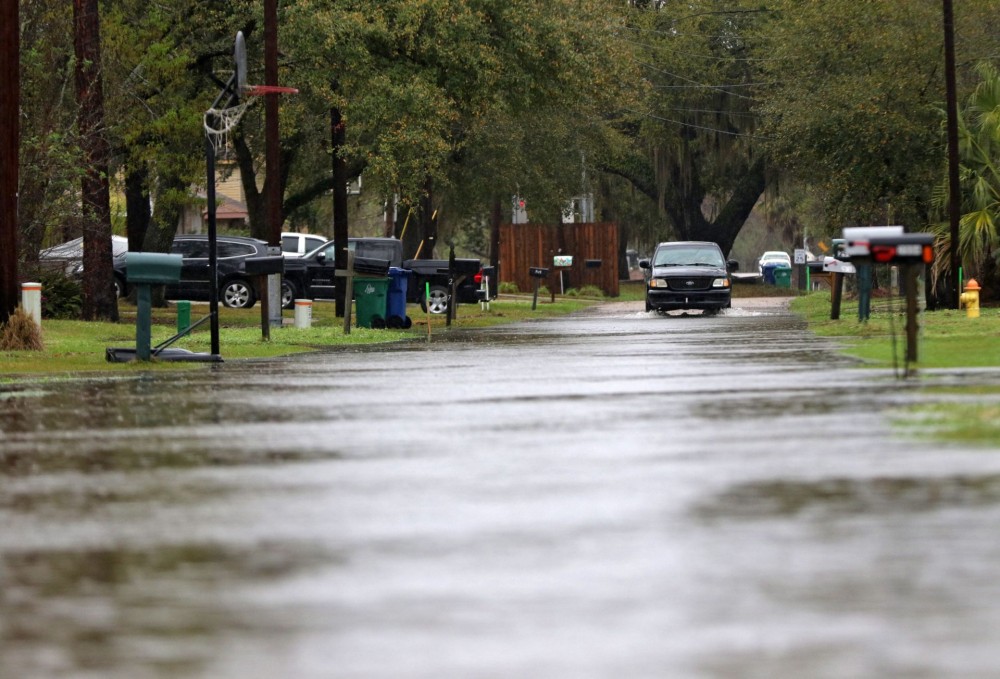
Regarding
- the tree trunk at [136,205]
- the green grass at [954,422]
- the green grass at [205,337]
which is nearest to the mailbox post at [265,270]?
the green grass at [205,337]

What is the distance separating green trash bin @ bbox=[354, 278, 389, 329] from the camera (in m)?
35.2

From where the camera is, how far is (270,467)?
11.5 m

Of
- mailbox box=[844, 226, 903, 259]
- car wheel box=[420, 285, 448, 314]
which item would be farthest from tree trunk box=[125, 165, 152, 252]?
mailbox box=[844, 226, 903, 259]

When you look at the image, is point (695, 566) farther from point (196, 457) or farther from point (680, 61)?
point (680, 61)

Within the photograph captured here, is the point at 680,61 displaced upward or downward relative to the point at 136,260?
upward

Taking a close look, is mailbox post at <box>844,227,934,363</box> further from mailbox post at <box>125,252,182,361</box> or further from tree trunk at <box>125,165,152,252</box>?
tree trunk at <box>125,165,152,252</box>

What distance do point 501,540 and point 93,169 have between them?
29.7 meters

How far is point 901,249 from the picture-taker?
1642 centimetres

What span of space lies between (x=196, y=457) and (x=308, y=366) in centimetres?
1104

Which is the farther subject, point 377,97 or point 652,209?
point 652,209

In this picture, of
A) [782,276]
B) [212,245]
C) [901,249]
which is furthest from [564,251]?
[901,249]

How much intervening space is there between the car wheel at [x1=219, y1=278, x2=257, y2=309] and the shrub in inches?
844

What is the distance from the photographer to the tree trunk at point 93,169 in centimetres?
3616

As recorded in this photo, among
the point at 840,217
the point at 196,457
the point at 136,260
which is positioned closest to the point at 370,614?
the point at 196,457
